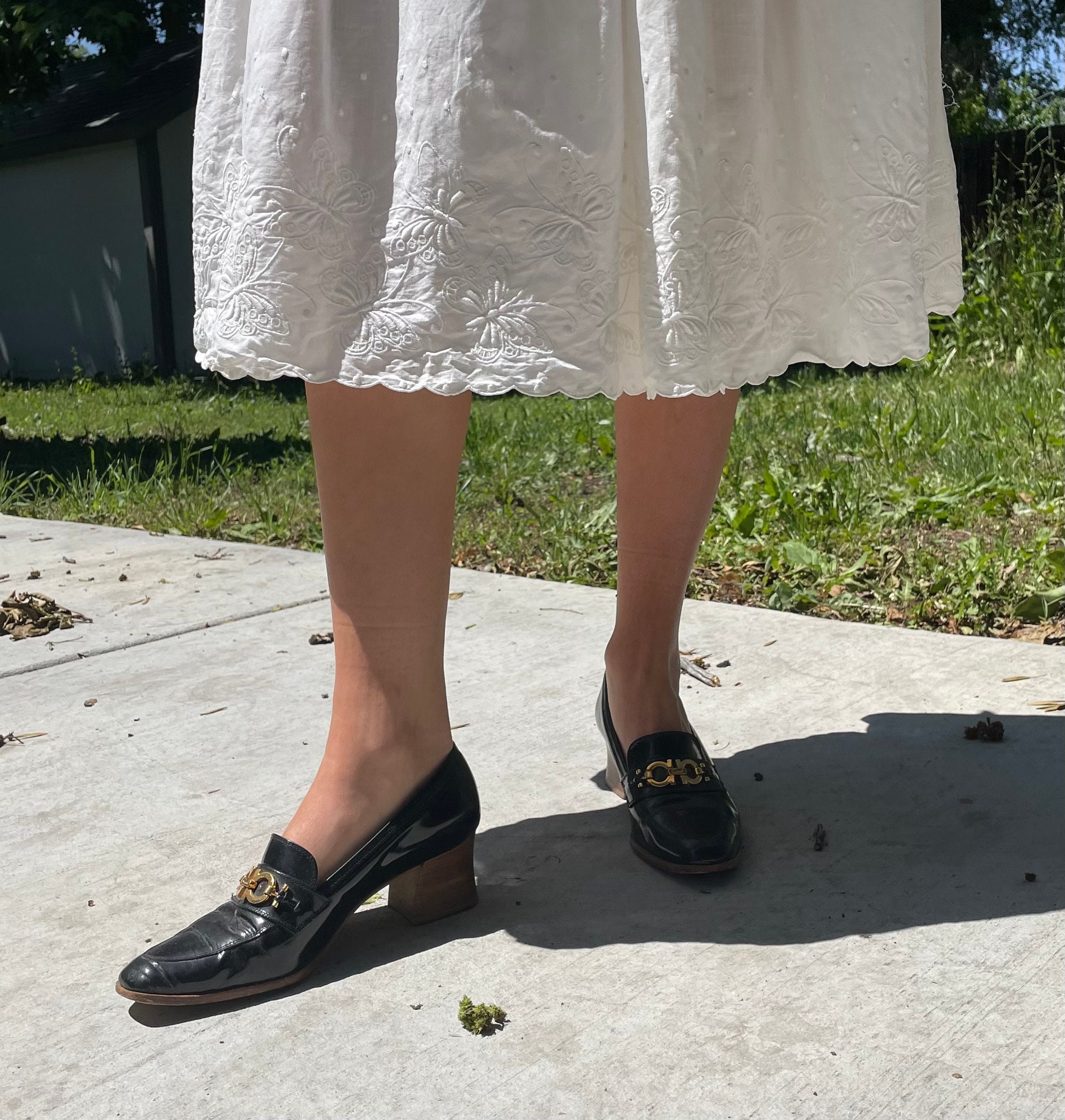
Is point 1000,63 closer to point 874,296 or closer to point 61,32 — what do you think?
point 61,32

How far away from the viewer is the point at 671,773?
1526 mm

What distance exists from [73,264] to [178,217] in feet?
4.74

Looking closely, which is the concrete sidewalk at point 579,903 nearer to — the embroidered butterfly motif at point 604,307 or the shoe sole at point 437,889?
the shoe sole at point 437,889

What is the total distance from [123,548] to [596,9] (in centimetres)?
273

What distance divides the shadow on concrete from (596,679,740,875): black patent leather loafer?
2 cm

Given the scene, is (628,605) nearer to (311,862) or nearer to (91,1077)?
(311,862)

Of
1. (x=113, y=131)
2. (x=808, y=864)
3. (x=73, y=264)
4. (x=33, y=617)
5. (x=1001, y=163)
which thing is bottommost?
(x=808, y=864)

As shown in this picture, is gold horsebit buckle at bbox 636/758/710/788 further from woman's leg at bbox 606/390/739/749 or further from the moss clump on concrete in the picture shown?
the moss clump on concrete

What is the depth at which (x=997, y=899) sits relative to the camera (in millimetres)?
1338

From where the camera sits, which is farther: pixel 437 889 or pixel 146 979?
pixel 437 889

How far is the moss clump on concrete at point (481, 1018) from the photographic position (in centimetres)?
113

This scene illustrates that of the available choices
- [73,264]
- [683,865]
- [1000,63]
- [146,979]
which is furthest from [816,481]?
[1000,63]

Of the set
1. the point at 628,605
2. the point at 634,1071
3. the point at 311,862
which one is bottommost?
the point at 634,1071

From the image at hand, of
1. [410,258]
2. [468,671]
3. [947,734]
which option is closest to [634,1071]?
[410,258]
